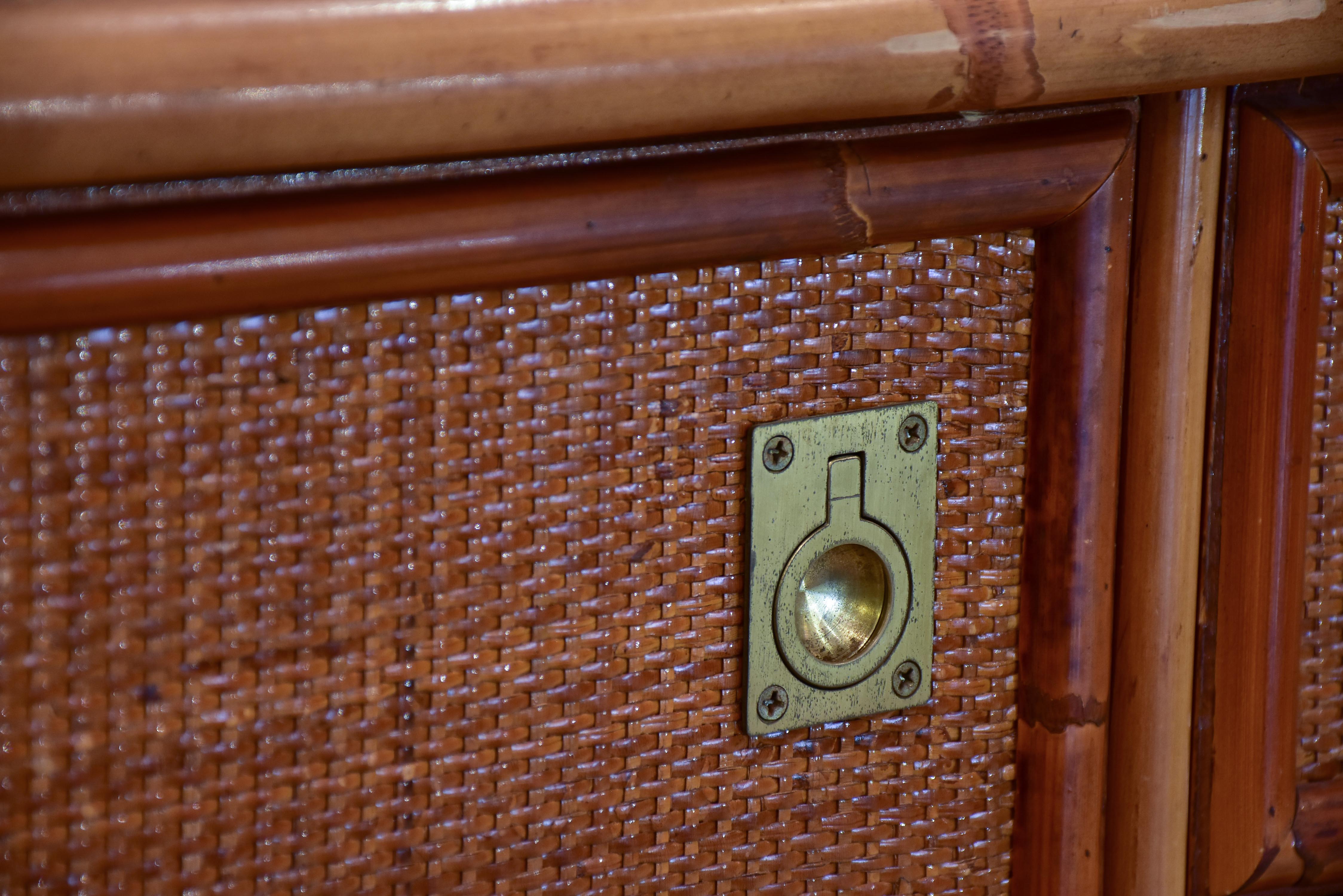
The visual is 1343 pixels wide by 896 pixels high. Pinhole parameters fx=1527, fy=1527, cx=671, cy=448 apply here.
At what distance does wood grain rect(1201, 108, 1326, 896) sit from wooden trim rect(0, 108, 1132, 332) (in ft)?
0.27

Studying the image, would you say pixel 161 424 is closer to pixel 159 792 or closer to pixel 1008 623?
pixel 159 792

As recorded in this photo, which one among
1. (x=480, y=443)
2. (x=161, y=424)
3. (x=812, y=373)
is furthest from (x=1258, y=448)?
(x=161, y=424)

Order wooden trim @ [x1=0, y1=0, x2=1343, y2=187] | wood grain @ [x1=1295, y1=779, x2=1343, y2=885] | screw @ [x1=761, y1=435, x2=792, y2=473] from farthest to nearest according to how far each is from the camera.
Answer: wood grain @ [x1=1295, y1=779, x2=1343, y2=885] < screw @ [x1=761, y1=435, x2=792, y2=473] < wooden trim @ [x1=0, y1=0, x2=1343, y2=187]

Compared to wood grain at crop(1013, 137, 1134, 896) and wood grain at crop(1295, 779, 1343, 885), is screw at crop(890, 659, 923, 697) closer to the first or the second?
wood grain at crop(1013, 137, 1134, 896)

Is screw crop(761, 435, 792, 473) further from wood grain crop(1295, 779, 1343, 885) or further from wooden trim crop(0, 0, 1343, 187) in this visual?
wood grain crop(1295, 779, 1343, 885)

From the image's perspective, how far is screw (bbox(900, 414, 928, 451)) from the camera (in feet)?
1.94

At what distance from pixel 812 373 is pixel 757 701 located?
127mm

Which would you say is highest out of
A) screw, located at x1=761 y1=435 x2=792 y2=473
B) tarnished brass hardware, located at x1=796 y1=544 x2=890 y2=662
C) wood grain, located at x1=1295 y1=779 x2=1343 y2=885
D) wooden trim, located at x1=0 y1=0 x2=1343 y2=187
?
wooden trim, located at x1=0 y1=0 x2=1343 y2=187

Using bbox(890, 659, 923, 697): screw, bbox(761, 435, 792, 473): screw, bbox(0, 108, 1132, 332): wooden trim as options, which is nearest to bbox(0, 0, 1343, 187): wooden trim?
bbox(0, 108, 1132, 332): wooden trim

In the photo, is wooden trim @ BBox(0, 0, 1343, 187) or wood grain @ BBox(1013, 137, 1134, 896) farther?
wood grain @ BBox(1013, 137, 1134, 896)

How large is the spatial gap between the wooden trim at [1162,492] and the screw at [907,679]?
94 millimetres

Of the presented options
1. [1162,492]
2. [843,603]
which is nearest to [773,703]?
[843,603]

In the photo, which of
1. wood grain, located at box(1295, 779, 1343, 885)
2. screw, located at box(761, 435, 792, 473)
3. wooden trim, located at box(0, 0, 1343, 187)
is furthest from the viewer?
wood grain, located at box(1295, 779, 1343, 885)

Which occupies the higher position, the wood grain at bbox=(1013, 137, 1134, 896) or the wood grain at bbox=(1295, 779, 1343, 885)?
the wood grain at bbox=(1013, 137, 1134, 896)
